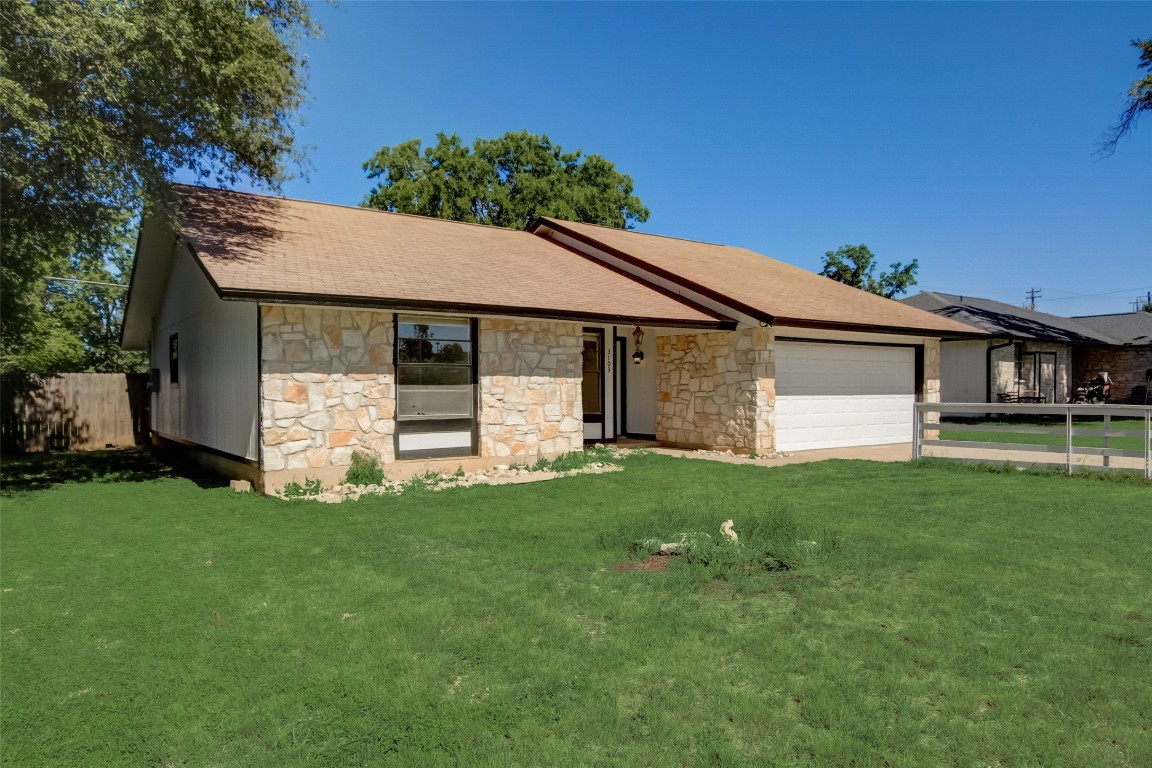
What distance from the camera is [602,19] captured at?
15.0 metres

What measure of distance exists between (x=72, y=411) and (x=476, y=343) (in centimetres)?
1241

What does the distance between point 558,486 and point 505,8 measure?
10.1 metres

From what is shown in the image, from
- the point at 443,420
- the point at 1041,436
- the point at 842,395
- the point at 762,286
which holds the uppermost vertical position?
the point at 762,286

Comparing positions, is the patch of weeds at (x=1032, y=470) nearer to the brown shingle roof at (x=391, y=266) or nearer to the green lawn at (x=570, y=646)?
the green lawn at (x=570, y=646)

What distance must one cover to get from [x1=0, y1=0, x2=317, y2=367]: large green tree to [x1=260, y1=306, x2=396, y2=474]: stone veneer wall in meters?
2.94

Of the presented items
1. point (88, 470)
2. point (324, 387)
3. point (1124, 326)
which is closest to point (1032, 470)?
point (324, 387)

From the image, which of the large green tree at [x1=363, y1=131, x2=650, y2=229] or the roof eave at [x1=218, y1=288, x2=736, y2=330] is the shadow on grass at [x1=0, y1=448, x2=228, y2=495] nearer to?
the roof eave at [x1=218, y1=288, x2=736, y2=330]

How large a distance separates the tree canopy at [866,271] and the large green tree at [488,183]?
12520 mm

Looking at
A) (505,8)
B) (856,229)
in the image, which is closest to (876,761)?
(505,8)

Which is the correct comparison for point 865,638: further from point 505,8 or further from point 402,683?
point 505,8

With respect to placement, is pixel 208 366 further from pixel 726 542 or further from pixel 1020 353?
pixel 1020 353

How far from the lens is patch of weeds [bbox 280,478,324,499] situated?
31.4ft

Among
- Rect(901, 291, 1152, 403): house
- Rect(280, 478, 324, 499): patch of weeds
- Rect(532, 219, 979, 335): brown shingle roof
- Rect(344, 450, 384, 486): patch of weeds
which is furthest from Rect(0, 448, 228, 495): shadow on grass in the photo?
Rect(901, 291, 1152, 403): house

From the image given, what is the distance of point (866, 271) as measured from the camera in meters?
36.8
